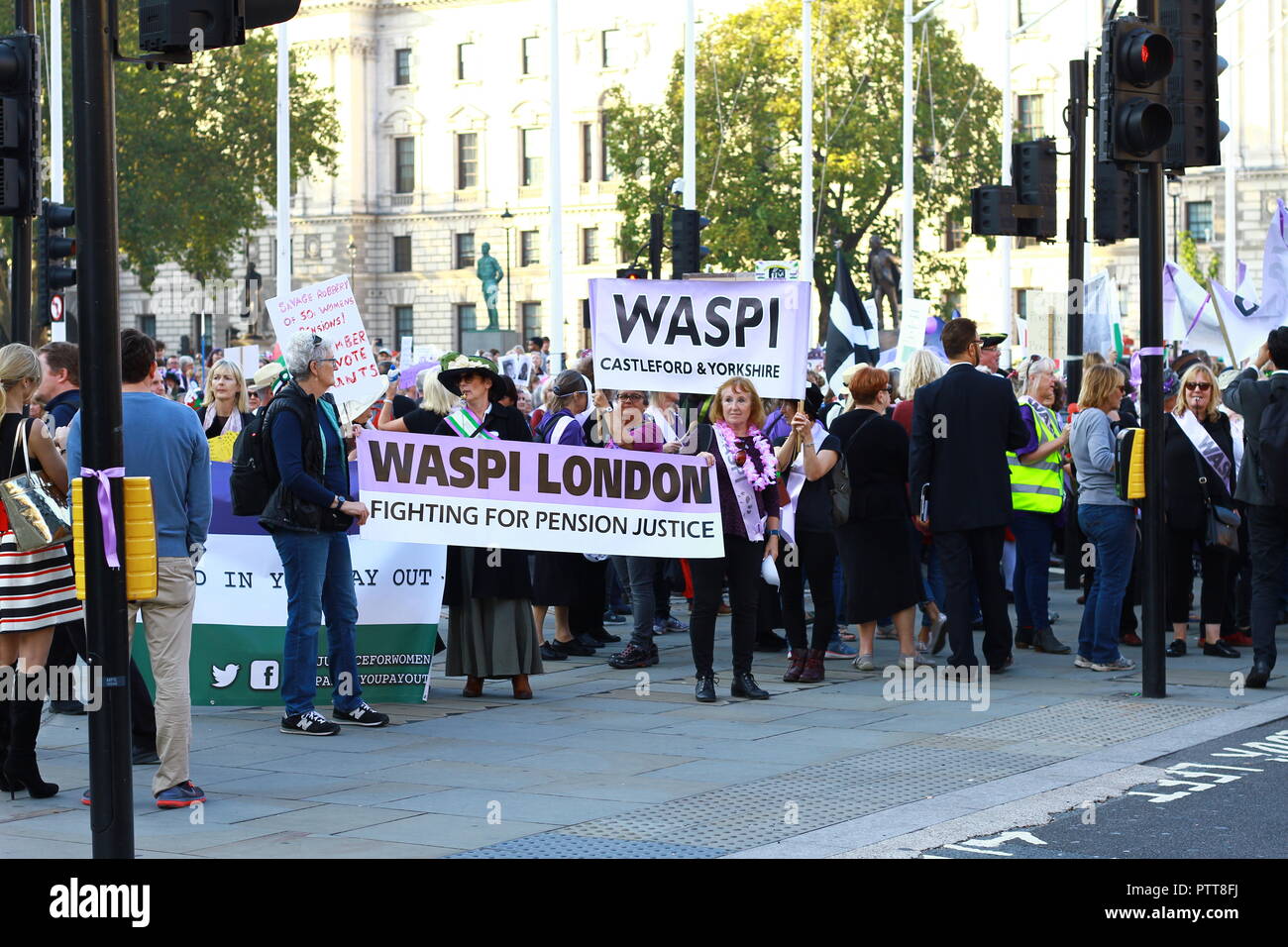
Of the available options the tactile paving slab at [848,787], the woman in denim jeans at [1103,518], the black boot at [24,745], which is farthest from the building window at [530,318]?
the black boot at [24,745]

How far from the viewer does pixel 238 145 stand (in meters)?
55.1

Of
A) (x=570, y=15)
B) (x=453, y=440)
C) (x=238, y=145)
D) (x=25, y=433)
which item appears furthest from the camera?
(x=570, y=15)

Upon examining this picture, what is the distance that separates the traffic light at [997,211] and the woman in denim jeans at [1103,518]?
21.3 ft

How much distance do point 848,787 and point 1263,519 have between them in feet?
12.5

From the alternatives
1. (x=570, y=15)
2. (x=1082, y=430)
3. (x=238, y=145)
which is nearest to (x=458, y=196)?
(x=570, y=15)

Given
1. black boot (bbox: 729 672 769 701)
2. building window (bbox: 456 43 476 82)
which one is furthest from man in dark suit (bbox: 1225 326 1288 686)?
building window (bbox: 456 43 476 82)

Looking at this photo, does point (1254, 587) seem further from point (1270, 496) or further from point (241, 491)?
point (241, 491)

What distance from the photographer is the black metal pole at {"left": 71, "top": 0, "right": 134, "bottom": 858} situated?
19.7 feet

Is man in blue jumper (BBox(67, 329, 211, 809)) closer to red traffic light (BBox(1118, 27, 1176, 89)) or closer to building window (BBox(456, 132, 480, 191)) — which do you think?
red traffic light (BBox(1118, 27, 1176, 89))

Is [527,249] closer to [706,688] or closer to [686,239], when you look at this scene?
[686,239]

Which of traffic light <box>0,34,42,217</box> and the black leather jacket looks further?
the black leather jacket

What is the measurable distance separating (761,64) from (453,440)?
153 feet

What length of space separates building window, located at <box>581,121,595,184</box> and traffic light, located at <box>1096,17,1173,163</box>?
72020 mm

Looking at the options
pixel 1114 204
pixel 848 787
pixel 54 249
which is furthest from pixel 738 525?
pixel 1114 204
